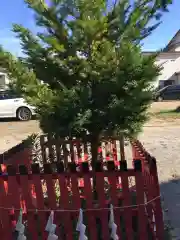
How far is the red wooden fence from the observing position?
3141 mm

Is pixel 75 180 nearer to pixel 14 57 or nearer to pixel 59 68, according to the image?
pixel 59 68

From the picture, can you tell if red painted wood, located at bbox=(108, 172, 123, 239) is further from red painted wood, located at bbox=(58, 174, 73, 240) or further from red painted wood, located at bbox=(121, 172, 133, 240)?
red painted wood, located at bbox=(58, 174, 73, 240)

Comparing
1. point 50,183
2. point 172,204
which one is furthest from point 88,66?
point 172,204

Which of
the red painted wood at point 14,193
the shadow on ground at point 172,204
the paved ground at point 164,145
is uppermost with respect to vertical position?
the red painted wood at point 14,193

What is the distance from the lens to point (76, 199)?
321 cm

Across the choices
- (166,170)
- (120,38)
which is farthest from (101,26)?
(166,170)

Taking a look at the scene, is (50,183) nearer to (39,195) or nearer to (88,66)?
(39,195)

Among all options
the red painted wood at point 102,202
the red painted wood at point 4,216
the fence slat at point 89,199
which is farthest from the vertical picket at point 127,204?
the red painted wood at point 4,216

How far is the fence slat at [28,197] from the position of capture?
3146 mm

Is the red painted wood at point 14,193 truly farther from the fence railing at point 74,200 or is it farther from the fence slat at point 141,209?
the fence slat at point 141,209

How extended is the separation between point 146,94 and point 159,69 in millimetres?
333

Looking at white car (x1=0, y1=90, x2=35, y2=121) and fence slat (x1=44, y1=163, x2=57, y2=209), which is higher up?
white car (x1=0, y1=90, x2=35, y2=121)

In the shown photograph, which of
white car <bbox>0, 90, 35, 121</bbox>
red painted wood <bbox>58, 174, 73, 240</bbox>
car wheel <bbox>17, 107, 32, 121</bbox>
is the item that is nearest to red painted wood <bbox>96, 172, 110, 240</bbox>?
red painted wood <bbox>58, 174, 73, 240</bbox>

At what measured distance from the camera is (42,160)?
Answer: 5305 millimetres
